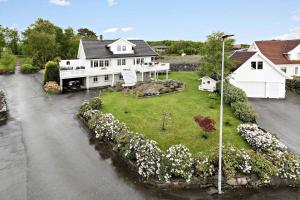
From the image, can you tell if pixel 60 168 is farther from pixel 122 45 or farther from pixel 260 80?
pixel 122 45

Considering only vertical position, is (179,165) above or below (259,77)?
below

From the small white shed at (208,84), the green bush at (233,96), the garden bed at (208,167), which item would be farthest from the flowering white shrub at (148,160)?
the small white shed at (208,84)

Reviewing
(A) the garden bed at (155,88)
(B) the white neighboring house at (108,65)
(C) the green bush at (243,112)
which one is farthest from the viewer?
(B) the white neighboring house at (108,65)

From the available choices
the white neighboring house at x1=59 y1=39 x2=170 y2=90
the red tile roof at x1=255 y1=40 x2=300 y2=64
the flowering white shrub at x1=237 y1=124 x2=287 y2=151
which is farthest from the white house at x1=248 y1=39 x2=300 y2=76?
the flowering white shrub at x1=237 y1=124 x2=287 y2=151

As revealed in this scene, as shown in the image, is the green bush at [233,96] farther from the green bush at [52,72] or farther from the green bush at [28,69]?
the green bush at [28,69]

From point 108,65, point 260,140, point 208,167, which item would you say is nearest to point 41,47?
point 108,65
